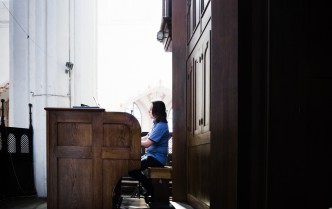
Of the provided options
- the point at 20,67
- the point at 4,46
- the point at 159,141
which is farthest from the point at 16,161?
the point at 4,46

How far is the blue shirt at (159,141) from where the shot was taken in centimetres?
464

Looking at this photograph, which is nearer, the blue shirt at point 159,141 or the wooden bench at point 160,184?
the wooden bench at point 160,184

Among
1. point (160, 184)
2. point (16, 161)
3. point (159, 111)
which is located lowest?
point (160, 184)

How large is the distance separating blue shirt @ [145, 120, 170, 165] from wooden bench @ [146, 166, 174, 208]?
0.17 meters

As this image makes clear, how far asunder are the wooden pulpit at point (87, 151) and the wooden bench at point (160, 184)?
82cm

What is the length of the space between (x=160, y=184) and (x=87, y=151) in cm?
161

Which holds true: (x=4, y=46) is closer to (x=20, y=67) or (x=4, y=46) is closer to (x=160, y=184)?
(x=20, y=67)

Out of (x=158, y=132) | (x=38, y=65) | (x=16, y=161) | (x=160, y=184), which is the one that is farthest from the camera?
(x=38, y=65)

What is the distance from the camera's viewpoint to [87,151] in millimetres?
3605

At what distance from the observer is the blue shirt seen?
4.64 m

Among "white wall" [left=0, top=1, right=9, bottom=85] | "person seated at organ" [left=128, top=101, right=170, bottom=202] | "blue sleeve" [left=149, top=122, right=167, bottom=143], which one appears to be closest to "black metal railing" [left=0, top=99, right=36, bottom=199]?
"person seated at organ" [left=128, top=101, right=170, bottom=202]

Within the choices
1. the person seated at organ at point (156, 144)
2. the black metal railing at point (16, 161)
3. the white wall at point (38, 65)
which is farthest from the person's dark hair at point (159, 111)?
the white wall at point (38, 65)

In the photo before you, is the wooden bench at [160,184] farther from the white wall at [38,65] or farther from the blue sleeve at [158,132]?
the white wall at [38,65]

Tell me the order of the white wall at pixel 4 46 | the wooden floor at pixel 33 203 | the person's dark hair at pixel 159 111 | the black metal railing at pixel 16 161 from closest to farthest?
1. the wooden floor at pixel 33 203
2. the person's dark hair at pixel 159 111
3. the black metal railing at pixel 16 161
4. the white wall at pixel 4 46
